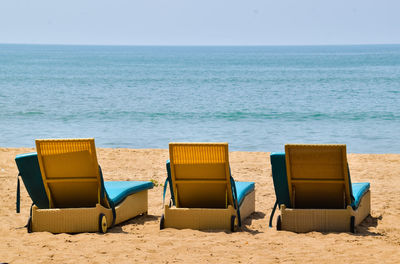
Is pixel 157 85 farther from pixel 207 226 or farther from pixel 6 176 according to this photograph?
pixel 207 226

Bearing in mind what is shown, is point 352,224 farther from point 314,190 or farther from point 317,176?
point 317,176

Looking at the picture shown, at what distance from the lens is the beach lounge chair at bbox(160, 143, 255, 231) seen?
608 centimetres

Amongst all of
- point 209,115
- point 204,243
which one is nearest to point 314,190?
point 204,243

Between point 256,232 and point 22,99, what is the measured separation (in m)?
32.3

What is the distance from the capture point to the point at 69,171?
242 inches

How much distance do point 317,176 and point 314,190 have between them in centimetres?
20

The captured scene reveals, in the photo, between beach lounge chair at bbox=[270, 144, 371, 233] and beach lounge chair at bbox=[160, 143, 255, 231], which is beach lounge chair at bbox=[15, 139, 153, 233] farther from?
beach lounge chair at bbox=[270, 144, 371, 233]

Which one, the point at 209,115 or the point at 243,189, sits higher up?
the point at 243,189

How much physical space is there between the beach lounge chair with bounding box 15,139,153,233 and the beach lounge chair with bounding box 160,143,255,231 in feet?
2.25

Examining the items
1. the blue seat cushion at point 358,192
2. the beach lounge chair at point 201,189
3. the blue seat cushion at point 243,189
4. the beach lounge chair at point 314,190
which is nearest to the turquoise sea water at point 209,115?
the blue seat cushion at point 243,189

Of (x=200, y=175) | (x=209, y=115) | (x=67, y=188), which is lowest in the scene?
(x=209, y=115)

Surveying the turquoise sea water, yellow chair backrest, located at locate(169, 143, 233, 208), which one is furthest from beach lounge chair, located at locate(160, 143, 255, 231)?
the turquoise sea water

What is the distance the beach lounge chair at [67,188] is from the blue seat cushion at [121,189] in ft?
0.27

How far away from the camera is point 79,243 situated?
5762mm
